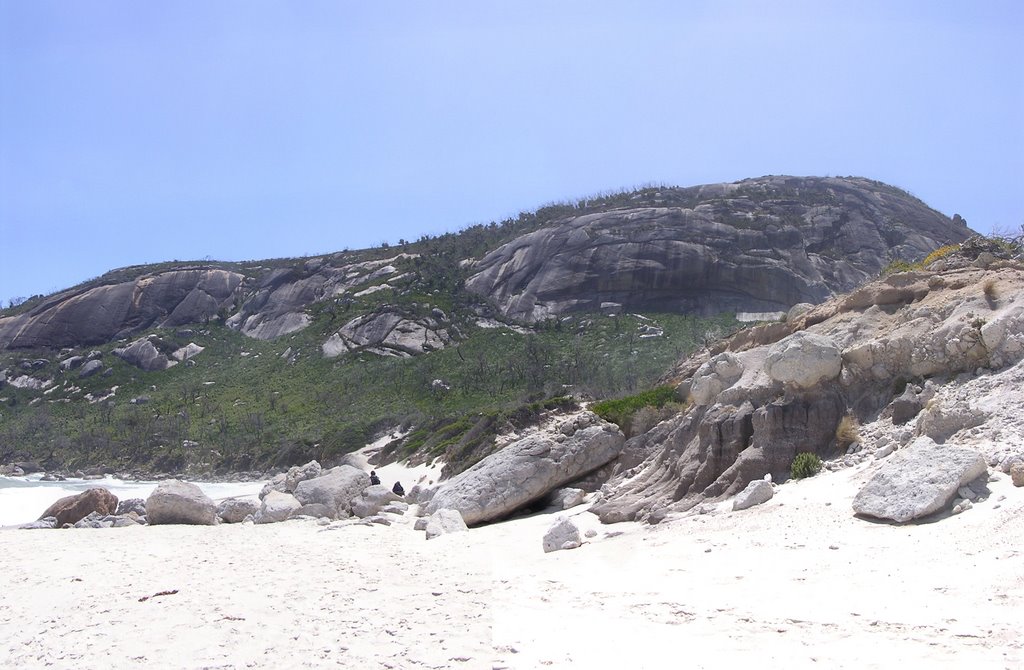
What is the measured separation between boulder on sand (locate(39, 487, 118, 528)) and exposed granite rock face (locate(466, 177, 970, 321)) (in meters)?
61.1

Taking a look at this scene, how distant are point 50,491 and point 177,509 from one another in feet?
78.5

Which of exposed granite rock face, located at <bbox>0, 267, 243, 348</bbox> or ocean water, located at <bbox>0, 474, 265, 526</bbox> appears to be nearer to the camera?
ocean water, located at <bbox>0, 474, 265, 526</bbox>

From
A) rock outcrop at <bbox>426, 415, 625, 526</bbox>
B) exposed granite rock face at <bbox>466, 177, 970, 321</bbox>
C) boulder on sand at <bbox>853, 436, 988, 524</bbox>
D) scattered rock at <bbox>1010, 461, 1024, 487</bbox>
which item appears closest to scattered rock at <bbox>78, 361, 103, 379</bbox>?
exposed granite rock face at <bbox>466, 177, 970, 321</bbox>

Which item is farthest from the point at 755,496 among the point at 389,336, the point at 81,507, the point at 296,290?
the point at 296,290

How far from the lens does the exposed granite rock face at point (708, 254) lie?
80.6m

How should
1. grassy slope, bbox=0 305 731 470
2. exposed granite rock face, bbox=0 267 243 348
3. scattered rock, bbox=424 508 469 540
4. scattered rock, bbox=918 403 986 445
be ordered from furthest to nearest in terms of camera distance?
exposed granite rock face, bbox=0 267 243 348 < grassy slope, bbox=0 305 731 470 < scattered rock, bbox=424 508 469 540 < scattered rock, bbox=918 403 986 445

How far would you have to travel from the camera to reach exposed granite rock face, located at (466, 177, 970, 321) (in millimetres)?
80562

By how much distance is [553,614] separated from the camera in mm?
7477

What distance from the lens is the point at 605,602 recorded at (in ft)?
25.4

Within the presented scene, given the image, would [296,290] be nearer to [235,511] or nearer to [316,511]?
[235,511]

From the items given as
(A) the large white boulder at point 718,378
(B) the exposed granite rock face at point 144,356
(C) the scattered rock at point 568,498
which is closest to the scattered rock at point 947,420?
(A) the large white boulder at point 718,378

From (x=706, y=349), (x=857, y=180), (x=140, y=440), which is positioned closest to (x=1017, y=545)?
(x=706, y=349)

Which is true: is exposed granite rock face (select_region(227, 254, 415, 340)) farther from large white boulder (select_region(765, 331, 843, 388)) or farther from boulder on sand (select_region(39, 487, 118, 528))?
large white boulder (select_region(765, 331, 843, 388))

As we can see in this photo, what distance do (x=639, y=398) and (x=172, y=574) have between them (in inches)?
464
